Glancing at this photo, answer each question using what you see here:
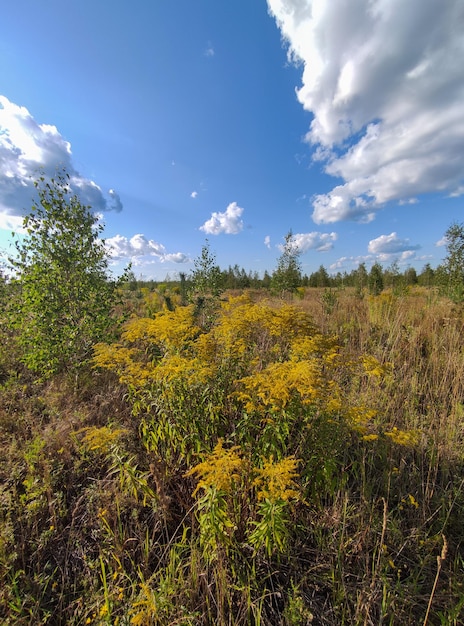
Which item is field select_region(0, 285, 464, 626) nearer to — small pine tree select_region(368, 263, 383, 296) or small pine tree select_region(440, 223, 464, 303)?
small pine tree select_region(440, 223, 464, 303)

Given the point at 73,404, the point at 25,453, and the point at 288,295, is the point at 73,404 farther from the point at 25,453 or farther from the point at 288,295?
the point at 288,295

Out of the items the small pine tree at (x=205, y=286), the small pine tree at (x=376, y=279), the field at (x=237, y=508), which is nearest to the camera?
the field at (x=237, y=508)

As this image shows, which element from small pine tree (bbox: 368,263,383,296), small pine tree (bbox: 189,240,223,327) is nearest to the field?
→ small pine tree (bbox: 189,240,223,327)

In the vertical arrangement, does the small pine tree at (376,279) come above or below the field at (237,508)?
above

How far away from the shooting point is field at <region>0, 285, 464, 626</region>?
1369mm

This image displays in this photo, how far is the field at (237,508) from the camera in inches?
53.9

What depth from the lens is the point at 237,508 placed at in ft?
5.25

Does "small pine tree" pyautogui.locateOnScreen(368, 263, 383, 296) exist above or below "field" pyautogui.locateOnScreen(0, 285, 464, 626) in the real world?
above

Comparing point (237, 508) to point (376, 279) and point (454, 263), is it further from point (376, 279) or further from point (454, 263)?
point (376, 279)

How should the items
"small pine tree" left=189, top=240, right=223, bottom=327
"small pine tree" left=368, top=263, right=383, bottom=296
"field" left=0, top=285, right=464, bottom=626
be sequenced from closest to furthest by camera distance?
"field" left=0, top=285, right=464, bottom=626
"small pine tree" left=189, top=240, right=223, bottom=327
"small pine tree" left=368, top=263, right=383, bottom=296

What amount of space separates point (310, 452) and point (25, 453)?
8.14 ft

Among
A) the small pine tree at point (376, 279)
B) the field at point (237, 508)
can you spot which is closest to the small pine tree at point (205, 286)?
the field at point (237, 508)

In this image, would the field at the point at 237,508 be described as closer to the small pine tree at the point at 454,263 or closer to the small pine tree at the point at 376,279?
the small pine tree at the point at 454,263

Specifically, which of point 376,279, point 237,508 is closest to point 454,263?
point 376,279
